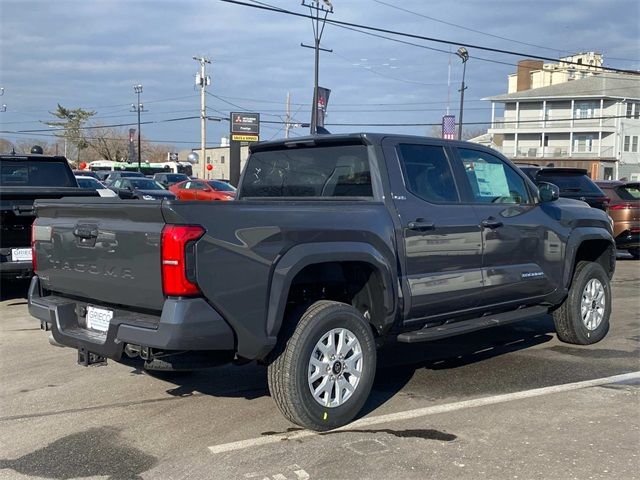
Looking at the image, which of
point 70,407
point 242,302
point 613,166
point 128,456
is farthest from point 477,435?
point 613,166

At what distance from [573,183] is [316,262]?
10654mm

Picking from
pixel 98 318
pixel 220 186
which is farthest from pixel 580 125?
pixel 98 318

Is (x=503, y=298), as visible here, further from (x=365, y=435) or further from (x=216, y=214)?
(x=216, y=214)

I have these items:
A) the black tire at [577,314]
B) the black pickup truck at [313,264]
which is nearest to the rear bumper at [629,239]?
the black tire at [577,314]

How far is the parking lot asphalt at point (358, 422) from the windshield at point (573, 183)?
728 centimetres

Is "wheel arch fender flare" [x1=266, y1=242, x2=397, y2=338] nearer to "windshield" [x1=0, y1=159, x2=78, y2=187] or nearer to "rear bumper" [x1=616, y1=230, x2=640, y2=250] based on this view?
"windshield" [x1=0, y1=159, x2=78, y2=187]

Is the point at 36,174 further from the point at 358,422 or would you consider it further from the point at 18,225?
the point at 358,422

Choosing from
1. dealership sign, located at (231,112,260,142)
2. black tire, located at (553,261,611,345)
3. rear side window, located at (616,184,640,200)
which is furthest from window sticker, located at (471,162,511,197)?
dealership sign, located at (231,112,260,142)

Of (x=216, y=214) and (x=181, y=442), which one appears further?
(x=181, y=442)

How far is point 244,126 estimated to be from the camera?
37438 mm

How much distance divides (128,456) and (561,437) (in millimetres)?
2737

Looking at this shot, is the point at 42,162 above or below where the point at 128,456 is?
above

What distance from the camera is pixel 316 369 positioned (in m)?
4.46

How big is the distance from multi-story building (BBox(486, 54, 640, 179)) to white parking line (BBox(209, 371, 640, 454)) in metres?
50.9
